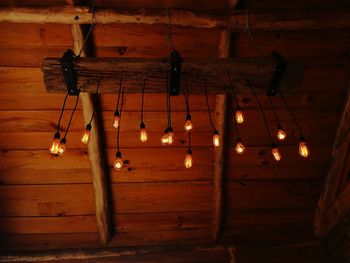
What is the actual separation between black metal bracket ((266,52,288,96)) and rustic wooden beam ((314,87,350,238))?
1.57 metres

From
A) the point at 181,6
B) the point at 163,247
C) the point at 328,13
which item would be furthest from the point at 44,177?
the point at 328,13

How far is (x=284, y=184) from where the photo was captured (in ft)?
13.8

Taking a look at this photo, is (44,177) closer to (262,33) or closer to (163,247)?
(163,247)

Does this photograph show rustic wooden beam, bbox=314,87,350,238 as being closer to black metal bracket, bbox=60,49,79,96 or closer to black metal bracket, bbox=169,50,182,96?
black metal bracket, bbox=169,50,182,96

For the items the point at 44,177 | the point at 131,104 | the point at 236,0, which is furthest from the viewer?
the point at 44,177

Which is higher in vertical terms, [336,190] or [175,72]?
[175,72]

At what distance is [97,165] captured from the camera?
3.71m

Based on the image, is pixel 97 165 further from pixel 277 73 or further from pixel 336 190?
pixel 336 190

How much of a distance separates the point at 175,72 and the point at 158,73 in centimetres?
13

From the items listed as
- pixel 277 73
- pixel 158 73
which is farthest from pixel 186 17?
pixel 277 73

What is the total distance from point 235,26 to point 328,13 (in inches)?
34.3

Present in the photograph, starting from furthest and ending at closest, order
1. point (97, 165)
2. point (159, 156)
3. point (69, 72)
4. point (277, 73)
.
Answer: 1. point (159, 156)
2. point (97, 165)
3. point (277, 73)
4. point (69, 72)

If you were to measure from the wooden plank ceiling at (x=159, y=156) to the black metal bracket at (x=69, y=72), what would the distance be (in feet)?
3.39

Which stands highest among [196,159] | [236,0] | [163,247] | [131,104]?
[236,0]
